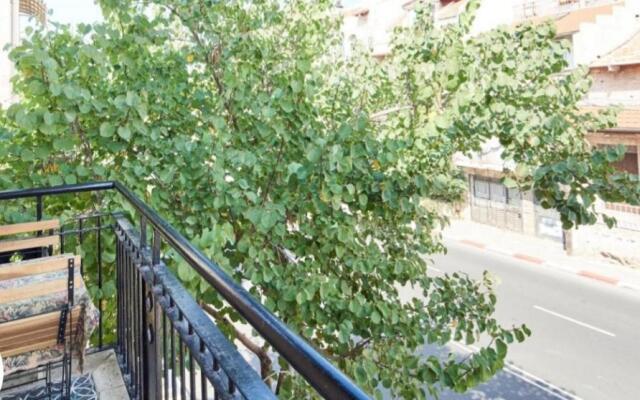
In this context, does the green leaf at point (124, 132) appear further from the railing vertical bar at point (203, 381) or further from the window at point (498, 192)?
the window at point (498, 192)

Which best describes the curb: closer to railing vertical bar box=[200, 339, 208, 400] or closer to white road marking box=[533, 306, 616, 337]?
white road marking box=[533, 306, 616, 337]

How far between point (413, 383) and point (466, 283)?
3.56 ft

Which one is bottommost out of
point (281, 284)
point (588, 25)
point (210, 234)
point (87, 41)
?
point (281, 284)

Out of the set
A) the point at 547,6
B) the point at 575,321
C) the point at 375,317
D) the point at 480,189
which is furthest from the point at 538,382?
the point at 547,6

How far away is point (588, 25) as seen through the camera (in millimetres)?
13773

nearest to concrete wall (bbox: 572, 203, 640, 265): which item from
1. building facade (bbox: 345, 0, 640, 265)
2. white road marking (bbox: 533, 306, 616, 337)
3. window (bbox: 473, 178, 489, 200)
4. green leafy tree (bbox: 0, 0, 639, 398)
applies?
building facade (bbox: 345, 0, 640, 265)

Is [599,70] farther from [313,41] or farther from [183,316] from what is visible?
[183,316]

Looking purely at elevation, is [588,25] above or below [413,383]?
above

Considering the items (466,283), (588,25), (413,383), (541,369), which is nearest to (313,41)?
(466,283)

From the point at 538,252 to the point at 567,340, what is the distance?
20.0 feet

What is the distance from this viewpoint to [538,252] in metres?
13.7

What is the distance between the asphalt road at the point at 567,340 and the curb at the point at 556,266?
7.8 inches

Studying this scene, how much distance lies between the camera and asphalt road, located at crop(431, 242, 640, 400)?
6.77 m

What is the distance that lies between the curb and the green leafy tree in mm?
8682
